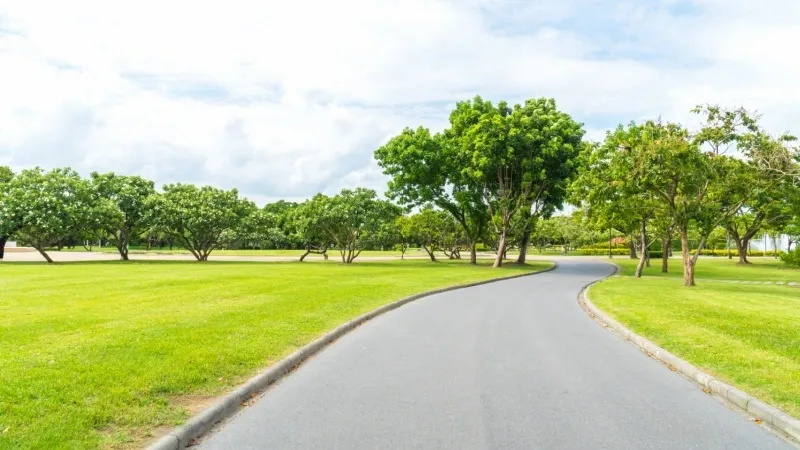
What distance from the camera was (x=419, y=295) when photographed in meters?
19.2

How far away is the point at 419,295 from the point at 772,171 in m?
15.1

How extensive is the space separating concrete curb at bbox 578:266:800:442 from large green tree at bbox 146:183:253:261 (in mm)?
37626

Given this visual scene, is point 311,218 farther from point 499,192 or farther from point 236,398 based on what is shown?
point 236,398

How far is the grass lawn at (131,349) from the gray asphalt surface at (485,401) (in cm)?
78

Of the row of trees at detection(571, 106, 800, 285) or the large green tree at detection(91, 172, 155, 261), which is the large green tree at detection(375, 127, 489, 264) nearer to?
the row of trees at detection(571, 106, 800, 285)

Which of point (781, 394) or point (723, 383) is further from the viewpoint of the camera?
point (723, 383)

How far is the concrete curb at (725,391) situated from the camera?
5916 millimetres

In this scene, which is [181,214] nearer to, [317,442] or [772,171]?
[772,171]

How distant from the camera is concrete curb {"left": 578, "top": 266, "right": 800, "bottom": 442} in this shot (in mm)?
5916

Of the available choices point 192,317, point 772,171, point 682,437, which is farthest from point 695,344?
point 772,171

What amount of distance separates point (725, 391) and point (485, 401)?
2973 mm

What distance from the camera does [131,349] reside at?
8.45 m

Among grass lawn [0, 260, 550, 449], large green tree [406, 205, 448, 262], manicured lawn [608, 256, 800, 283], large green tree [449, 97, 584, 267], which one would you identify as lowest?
manicured lawn [608, 256, 800, 283]

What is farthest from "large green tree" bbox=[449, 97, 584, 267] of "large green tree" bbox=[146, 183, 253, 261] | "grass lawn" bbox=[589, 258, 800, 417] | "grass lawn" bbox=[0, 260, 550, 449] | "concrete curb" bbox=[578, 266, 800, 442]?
"concrete curb" bbox=[578, 266, 800, 442]
